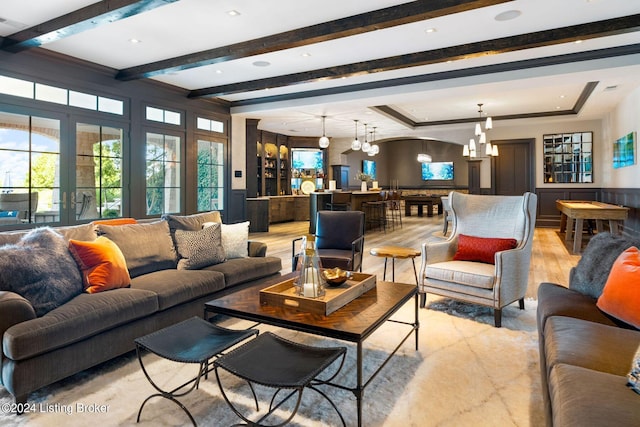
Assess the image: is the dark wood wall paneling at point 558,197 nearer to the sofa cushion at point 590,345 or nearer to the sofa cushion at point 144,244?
the sofa cushion at point 590,345

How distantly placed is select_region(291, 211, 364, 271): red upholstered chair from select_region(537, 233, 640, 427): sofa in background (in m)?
1.87

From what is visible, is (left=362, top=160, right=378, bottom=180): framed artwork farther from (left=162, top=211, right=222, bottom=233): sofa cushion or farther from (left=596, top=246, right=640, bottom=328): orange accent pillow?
(left=596, top=246, right=640, bottom=328): orange accent pillow

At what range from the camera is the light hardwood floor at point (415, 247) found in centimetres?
479

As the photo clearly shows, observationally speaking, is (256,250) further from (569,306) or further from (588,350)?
(588,350)

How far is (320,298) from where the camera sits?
2195 millimetres

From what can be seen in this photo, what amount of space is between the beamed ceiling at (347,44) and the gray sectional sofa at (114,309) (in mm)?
2103

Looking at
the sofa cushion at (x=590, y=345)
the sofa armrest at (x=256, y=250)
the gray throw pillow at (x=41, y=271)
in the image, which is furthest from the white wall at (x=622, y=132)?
the gray throw pillow at (x=41, y=271)

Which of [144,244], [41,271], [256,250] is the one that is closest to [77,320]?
[41,271]

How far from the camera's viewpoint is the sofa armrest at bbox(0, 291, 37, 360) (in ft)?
6.57

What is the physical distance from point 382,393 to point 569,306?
47.4 inches

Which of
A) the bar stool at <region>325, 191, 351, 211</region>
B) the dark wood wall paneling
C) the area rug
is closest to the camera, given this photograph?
the area rug

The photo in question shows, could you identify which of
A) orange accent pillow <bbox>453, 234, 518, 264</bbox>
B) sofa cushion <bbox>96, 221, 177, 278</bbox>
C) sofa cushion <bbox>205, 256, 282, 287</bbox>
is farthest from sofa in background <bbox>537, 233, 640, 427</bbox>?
sofa cushion <bbox>96, 221, 177, 278</bbox>

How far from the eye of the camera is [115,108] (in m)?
6.08

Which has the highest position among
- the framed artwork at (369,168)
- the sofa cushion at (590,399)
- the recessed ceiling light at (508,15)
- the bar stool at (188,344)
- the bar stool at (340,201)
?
the recessed ceiling light at (508,15)
